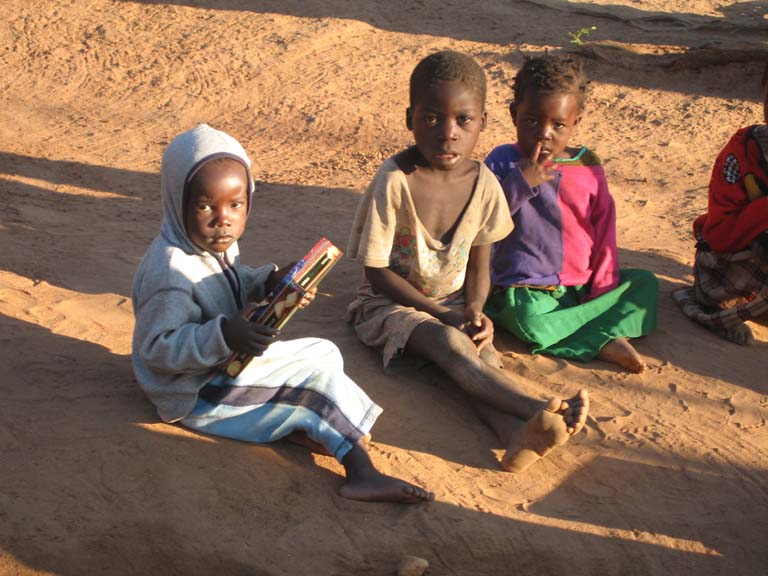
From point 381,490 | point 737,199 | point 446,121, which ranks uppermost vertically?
point 446,121

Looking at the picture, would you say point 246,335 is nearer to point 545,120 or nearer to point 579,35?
point 545,120

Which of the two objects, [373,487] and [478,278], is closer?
[373,487]

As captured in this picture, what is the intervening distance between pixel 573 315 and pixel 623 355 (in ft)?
1.00

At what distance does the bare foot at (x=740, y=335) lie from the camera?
4.55m

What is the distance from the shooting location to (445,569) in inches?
115

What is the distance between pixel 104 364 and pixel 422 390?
1368 mm

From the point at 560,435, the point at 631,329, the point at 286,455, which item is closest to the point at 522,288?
the point at 631,329

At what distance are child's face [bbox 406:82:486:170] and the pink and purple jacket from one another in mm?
524

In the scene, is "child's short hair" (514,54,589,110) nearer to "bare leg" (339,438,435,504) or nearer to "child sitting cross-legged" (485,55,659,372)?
"child sitting cross-legged" (485,55,659,372)

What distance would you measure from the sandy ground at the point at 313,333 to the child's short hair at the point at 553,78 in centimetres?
122

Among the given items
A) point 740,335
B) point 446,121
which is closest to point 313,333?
point 446,121

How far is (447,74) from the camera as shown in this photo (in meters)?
3.60

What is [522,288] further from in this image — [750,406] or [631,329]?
[750,406]

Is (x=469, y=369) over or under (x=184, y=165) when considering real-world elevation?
under
